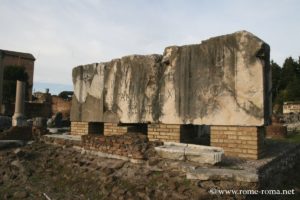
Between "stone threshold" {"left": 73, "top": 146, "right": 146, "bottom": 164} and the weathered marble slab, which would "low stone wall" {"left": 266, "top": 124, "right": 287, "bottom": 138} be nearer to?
A: the weathered marble slab

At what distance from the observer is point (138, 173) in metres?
4.95

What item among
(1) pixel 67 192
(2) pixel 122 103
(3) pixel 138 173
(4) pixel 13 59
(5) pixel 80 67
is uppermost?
(4) pixel 13 59

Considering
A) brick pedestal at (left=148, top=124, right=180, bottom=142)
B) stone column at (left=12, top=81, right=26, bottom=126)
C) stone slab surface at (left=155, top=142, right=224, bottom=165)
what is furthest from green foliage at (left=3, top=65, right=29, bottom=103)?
stone slab surface at (left=155, top=142, right=224, bottom=165)

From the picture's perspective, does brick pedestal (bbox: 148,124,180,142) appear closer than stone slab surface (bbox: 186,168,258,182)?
No

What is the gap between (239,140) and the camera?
553 centimetres

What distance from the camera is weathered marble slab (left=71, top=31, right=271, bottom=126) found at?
17.9ft

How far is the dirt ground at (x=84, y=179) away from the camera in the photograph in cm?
426

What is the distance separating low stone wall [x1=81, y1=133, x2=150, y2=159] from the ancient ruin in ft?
3.10

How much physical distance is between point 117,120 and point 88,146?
1.10 meters

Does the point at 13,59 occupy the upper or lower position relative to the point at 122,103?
upper

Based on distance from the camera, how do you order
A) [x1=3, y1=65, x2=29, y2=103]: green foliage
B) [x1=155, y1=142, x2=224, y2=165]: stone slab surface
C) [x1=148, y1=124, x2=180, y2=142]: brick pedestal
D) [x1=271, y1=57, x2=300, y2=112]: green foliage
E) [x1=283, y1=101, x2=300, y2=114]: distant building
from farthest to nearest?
[x1=271, y1=57, x2=300, y2=112]: green foliage
[x1=3, y1=65, x2=29, y2=103]: green foliage
[x1=283, y1=101, x2=300, y2=114]: distant building
[x1=148, y1=124, x2=180, y2=142]: brick pedestal
[x1=155, y1=142, x2=224, y2=165]: stone slab surface

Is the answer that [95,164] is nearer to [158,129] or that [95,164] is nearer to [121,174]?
[121,174]

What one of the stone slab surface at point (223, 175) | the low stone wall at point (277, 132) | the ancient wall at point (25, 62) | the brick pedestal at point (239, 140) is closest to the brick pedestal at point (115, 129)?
the brick pedestal at point (239, 140)

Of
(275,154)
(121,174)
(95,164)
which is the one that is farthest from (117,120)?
(275,154)
